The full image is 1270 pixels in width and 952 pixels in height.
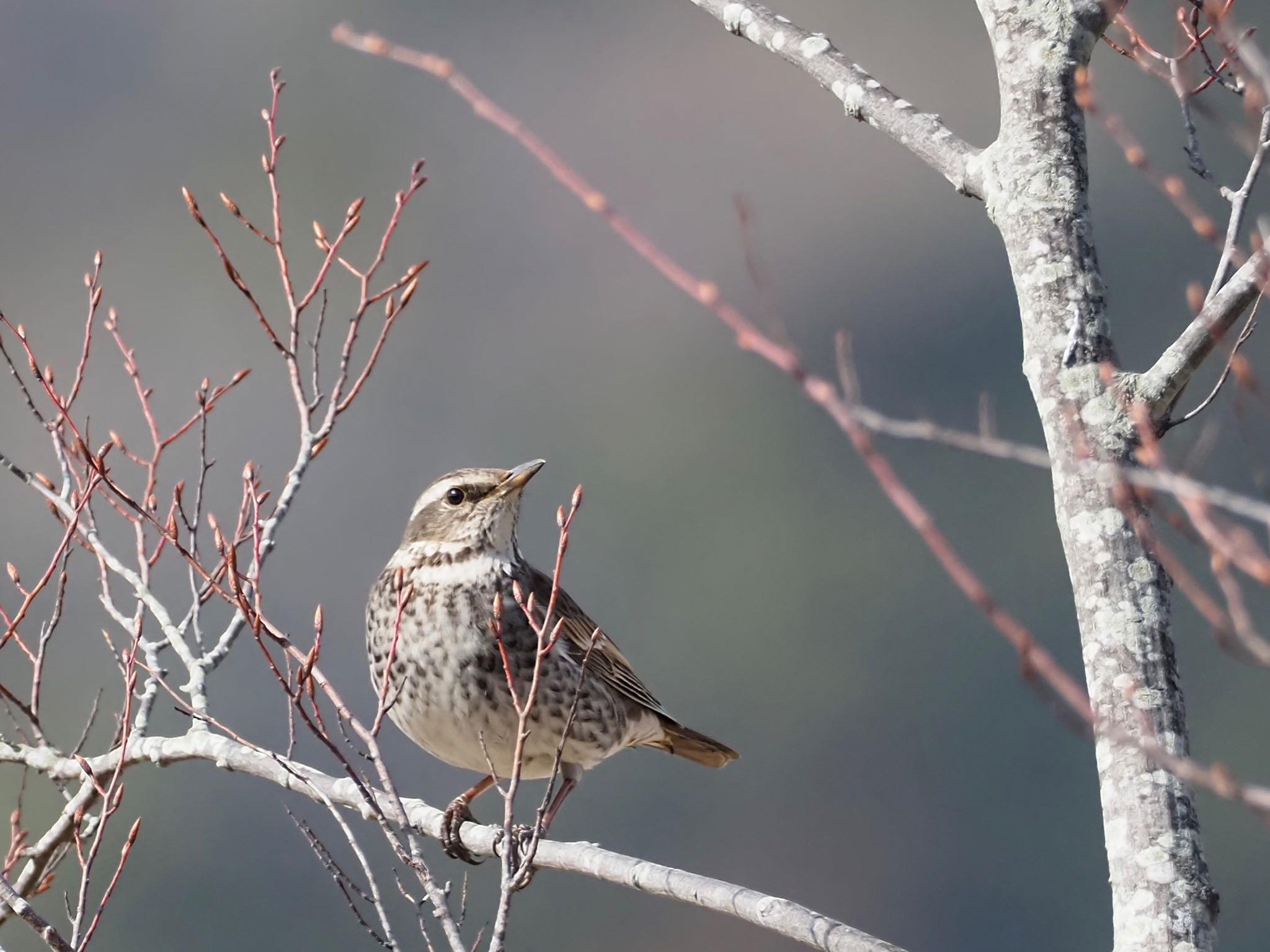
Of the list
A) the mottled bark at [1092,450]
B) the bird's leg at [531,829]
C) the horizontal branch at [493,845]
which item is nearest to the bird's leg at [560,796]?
the bird's leg at [531,829]

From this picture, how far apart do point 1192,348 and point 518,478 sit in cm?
278

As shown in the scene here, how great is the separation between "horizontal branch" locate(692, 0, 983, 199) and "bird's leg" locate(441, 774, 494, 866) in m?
2.12

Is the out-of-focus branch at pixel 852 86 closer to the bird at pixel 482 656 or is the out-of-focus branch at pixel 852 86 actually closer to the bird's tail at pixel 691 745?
the bird at pixel 482 656

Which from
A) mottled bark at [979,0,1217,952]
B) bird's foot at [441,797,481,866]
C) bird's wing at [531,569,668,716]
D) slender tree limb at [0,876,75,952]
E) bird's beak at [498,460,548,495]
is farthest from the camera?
bird's wing at [531,569,668,716]

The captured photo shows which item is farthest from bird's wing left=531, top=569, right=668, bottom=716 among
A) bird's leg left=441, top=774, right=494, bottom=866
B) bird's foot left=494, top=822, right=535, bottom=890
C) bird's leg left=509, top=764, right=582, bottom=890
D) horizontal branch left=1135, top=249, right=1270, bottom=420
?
horizontal branch left=1135, top=249, right=1270, bottom=420

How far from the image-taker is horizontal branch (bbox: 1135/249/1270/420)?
2.63m

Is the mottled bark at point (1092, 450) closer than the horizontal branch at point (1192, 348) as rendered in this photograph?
Yes

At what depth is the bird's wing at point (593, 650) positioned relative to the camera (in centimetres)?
532

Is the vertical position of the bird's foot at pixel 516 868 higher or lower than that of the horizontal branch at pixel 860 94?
lower

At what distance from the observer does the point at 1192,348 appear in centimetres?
267

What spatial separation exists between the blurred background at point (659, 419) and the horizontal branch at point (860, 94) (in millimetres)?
22502

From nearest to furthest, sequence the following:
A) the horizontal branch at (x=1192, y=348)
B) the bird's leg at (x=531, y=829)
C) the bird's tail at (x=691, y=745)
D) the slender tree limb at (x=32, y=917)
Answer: the horizontal branch at (x=1192, y=348) → the slender tree limb at (x=32, y=917) → the bird's leg at (x=531, y=829) → the bird's tail at (x=691, y=745)

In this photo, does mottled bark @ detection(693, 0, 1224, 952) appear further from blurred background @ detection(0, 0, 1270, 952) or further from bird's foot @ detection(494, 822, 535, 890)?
blurred background @ detection(0, 0, 1270, 952)

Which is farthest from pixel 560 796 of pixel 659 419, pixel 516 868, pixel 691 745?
pixel 659 419
